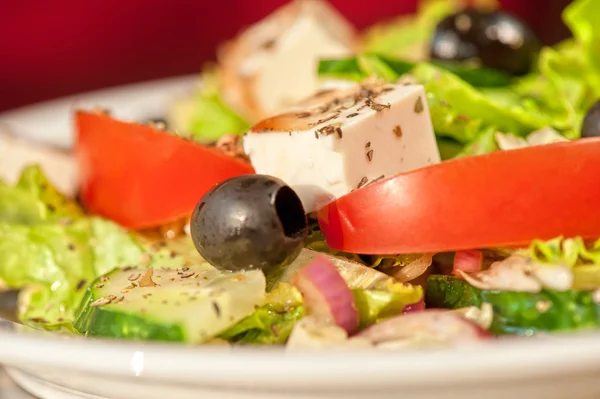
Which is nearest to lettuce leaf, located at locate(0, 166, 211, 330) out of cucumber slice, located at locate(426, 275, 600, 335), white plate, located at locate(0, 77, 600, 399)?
white plate, located at locate(0, 77, 600, 399)

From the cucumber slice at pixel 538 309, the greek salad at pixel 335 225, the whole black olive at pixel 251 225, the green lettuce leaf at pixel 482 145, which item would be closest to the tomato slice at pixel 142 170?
the greek salad at pixel 335 225

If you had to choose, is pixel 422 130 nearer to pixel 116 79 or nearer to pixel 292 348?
pixel 292 348

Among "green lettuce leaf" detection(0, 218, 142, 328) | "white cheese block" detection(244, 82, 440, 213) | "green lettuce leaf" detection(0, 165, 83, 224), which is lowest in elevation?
"green lettuce leaf" detection(0, 218, 142, 328)

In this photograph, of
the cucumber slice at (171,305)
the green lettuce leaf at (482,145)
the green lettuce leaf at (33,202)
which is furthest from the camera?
the green lettuce leaf at (33,202)

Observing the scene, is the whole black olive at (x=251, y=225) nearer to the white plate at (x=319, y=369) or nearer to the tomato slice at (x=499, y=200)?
the tomato slice at (x=499, y=200)

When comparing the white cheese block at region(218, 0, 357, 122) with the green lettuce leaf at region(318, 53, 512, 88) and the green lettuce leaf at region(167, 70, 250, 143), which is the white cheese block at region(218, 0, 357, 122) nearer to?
the green lettuce leaf at region(167, 70, 250, 143)
